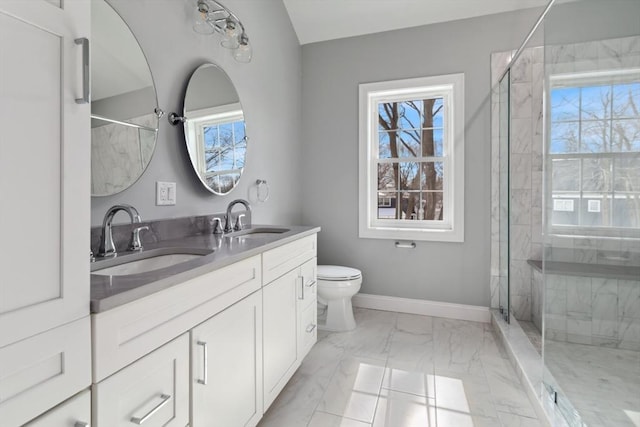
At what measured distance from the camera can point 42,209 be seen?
0.57m

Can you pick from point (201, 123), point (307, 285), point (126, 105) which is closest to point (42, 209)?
point (126, 105)

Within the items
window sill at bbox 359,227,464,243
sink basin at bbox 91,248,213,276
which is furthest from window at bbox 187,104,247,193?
window sill at bbox 359,227,464,243

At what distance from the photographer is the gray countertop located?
0.70m

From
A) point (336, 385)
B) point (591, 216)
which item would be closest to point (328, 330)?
point (336, 385)

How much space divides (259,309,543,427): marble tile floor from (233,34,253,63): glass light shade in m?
1.97

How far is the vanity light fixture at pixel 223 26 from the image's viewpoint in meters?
1.71

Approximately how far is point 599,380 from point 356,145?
229 cm

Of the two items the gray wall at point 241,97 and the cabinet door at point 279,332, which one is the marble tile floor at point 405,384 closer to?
the cabinet door at point 279,332

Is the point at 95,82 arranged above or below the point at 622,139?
above

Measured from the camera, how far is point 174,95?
161 cm

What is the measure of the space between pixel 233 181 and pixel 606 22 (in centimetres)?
212

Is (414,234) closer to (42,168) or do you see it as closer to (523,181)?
(523,181)

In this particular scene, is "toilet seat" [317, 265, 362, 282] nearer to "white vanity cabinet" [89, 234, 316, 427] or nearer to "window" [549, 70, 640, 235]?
"white vanity cabinet" [89, 234, 316, 427]

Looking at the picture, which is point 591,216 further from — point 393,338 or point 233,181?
point 233,181
